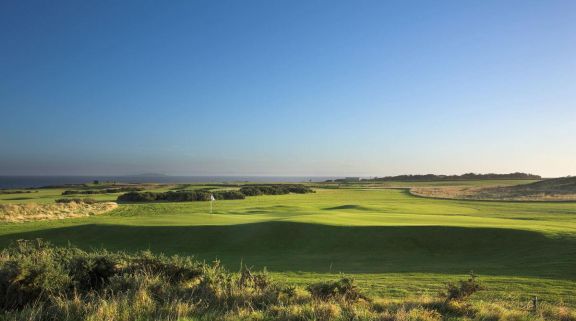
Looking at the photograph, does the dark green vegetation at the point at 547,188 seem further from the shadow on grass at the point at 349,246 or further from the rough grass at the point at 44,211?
the rough grass at the point at 44,211

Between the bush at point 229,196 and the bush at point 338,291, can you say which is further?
the bush at point 229,196

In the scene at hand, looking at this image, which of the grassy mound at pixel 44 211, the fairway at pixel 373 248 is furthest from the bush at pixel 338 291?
the grassy mound at pixel 44 211

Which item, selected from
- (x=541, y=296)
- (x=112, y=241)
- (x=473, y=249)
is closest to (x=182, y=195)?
(x=112, y=241)

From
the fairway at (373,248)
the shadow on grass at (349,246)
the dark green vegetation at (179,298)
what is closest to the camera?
the dark green vegetation at (179,298)

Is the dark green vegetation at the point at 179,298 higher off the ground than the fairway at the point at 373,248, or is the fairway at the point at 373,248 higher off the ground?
the dark green vegetation at the point at 179,298

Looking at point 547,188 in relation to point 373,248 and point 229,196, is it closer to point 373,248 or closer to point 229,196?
point 229,196

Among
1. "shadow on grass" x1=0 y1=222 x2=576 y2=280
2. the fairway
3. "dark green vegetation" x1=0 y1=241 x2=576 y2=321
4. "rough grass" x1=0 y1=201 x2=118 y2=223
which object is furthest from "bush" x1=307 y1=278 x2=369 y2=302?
"rough grass" x1=0 y1=201 x2=118 y2=223

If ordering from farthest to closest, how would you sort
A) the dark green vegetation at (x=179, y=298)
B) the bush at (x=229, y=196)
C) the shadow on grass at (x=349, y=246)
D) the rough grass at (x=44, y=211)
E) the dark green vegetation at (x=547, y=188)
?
1. the dark green vegetation at (x=547, y=188)
2. the bush at (x=229, y=196)
3. the rough grass at (x=44, y=211)
4. the shadow on grass at (x=349, y=246)
5. the dark green vegetation at (x=179, y=298)

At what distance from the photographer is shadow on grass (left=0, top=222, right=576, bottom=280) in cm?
1694

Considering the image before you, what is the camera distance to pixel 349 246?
21.7 metres

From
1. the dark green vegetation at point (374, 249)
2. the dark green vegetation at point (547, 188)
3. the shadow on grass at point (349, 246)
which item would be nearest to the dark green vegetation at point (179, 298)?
the dark green vegetation at point (374, 249)

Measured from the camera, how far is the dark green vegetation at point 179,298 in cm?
744

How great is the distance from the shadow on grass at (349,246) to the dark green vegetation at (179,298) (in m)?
7.21

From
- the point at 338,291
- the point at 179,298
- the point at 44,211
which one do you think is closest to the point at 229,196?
the point at 44,211
